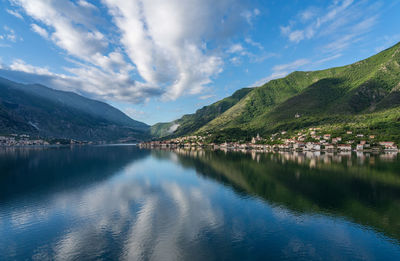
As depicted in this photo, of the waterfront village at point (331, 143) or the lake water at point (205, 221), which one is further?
the waterfront village at point (331, 143)

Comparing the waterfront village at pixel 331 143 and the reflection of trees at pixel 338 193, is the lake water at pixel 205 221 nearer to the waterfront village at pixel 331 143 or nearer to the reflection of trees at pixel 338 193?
the reflection of trees at pixel 338 193

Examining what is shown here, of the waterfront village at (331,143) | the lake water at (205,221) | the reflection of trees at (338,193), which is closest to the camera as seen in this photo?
the lake water at (205,221)

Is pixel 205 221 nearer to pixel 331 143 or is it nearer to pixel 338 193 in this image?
pixel 338 193

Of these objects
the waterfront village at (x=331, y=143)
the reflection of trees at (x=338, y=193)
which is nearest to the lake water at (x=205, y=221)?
the reflection of trees at (x=338, y=193)

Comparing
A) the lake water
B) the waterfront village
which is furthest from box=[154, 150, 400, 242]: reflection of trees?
the waterfront village

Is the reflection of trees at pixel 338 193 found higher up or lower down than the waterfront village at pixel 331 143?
lower down

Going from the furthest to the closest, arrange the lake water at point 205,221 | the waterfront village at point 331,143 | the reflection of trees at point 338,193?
the waterfront village at point 331,143 → the reflection of trees at point 338,193 → the lake water at point 205,221

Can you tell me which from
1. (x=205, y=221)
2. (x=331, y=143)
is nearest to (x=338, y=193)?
(x=205, y=221)

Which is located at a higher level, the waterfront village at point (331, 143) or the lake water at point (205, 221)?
the waterfront village at point (331, 143)

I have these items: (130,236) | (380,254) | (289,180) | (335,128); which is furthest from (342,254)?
(335,128)

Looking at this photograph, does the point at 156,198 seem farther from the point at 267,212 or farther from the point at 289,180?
the point at 289,180

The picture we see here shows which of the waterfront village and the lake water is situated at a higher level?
the waterfront village

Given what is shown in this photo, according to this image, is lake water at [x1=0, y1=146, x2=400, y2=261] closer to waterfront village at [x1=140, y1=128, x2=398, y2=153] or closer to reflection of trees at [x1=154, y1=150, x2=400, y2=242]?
reflection of trees at [x1=154, y1=150, x2=400, y2=242]

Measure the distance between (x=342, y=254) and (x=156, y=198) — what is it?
35.5m
